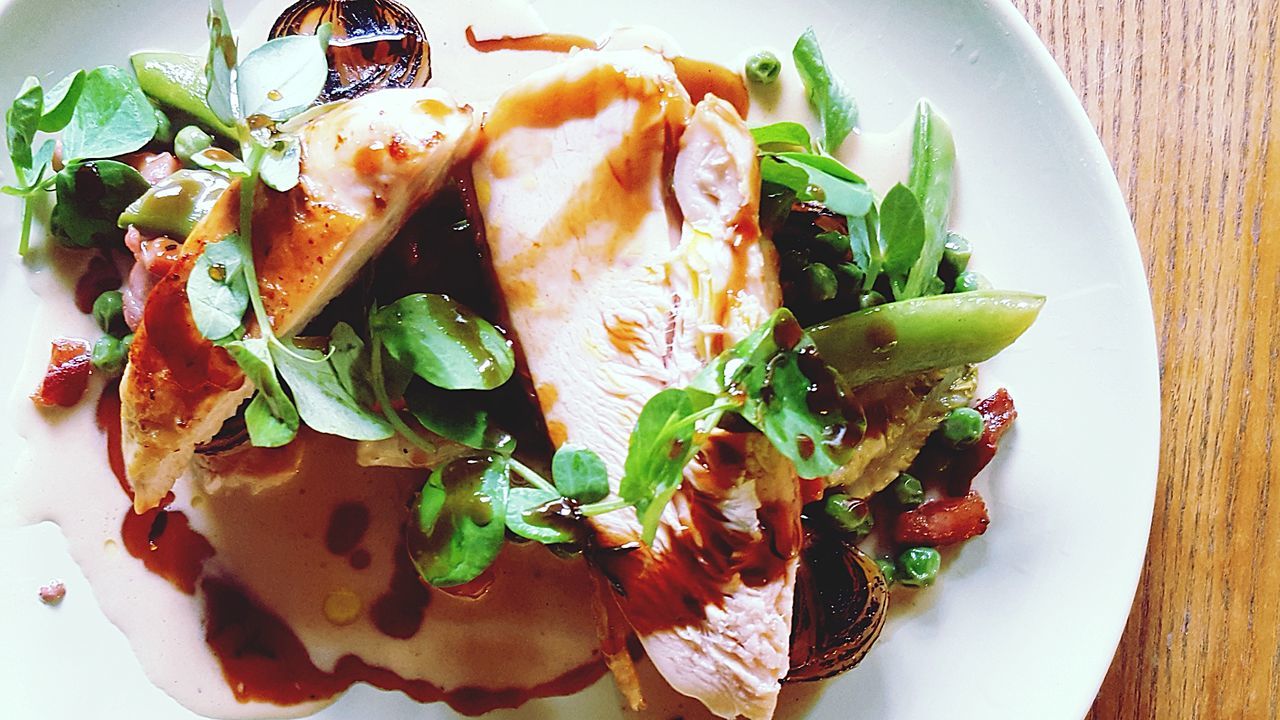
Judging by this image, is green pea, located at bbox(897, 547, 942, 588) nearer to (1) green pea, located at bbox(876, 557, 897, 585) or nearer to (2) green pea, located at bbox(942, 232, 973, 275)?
(1) green pea, located at bbox(876, 557, 897, 585)

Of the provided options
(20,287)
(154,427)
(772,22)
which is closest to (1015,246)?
(772,22)

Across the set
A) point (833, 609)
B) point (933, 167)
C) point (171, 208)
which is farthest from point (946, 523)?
point (171, 208)

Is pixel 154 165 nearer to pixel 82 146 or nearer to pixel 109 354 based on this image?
pixel 82 146

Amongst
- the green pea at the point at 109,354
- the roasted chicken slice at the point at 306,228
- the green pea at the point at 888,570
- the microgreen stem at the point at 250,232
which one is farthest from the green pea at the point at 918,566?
the green pea at the point at 109,354

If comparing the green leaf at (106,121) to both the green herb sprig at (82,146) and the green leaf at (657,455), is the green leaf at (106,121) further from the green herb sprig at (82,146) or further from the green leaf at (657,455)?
the green leaf at (657,455)

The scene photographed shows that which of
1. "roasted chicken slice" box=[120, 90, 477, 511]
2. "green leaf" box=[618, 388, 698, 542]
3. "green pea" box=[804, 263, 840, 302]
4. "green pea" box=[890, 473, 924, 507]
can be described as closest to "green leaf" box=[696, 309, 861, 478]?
"green leaf" box=[618, 388, 698, 542]
